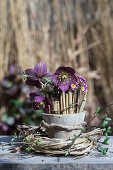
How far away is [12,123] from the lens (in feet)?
7.41

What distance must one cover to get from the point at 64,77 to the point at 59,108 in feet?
0.36

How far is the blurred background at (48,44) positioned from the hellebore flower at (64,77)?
1219 mm

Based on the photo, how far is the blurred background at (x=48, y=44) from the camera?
2230 millimetres

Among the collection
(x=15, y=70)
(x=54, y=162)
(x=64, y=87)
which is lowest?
(x=54, y=162)

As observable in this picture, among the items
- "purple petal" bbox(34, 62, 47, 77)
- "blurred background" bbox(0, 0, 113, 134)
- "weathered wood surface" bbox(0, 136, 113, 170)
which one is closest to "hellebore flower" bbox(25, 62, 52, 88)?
"purple petal" bbox(34, 62, 47, 77)

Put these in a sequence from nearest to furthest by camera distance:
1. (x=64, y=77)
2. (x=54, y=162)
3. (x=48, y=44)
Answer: (x=54, y=162) < (x=64, y=77) < (x=48, y=44)

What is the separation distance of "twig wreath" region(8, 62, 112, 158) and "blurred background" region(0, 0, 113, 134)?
117cm

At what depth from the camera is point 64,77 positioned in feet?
3.00

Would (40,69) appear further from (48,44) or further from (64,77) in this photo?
(48,44)

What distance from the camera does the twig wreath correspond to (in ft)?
2.89

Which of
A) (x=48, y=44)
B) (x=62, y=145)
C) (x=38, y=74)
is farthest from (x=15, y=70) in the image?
(x=62, y=145)

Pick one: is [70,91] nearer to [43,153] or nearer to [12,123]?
[43,153]

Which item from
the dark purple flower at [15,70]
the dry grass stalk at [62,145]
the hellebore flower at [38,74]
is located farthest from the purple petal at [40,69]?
the dark purple flower at [15,70]

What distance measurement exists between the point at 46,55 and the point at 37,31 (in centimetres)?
23
